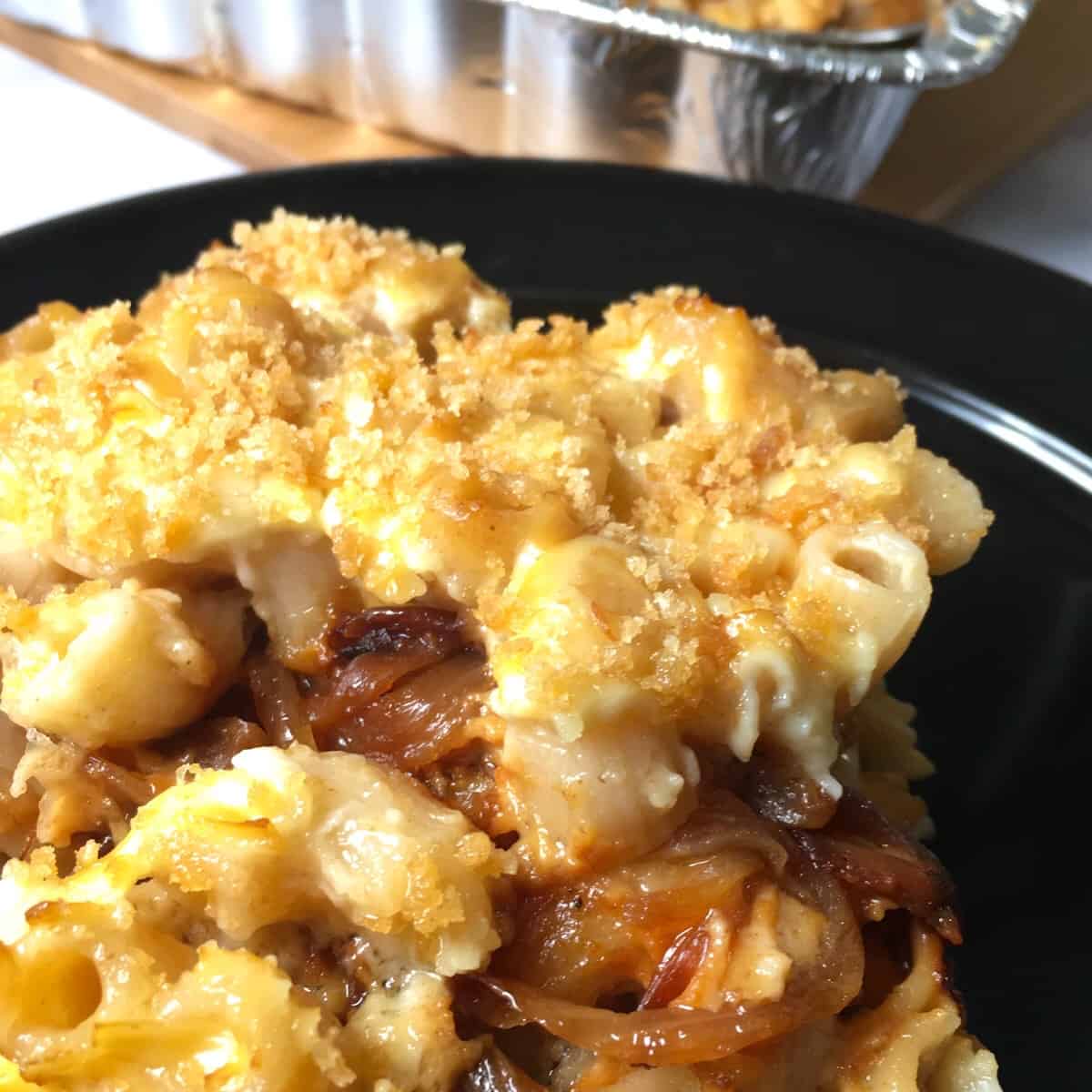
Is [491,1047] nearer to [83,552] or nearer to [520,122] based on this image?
[83,552]

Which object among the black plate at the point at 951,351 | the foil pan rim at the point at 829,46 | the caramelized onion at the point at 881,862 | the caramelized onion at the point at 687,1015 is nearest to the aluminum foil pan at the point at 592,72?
the foil pan rim at the point at 829,46

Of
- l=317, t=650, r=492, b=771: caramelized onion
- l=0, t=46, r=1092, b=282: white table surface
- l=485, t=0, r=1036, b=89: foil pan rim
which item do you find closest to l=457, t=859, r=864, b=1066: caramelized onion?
l=317, t=650, r=492, b=771: caramelized onion

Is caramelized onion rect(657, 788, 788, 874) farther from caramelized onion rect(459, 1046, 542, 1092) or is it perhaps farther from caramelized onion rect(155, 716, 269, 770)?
caramelized onion rect(155, 716, 269, 770)

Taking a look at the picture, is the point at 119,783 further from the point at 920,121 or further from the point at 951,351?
the point at 920,121

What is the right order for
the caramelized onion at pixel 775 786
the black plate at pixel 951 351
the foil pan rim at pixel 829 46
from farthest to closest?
the foil pan rim at pixel 829 46, the black plate at pixel 951 351, the caramelized onion at pixel 775 786

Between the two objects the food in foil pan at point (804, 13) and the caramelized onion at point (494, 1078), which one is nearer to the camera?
the caramelized onion at point (494, 1078)

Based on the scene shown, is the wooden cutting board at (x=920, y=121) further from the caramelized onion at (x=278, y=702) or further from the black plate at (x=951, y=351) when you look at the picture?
the caramelized onion at (x=278, y=702)
